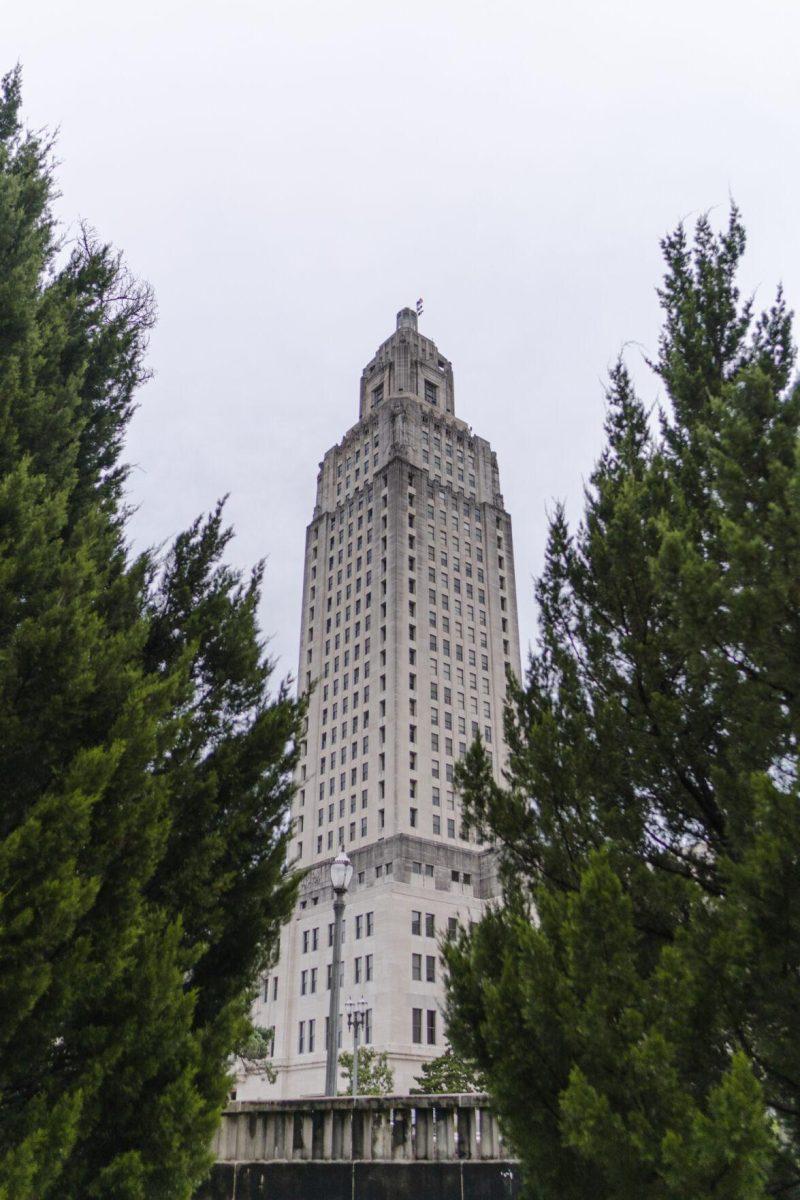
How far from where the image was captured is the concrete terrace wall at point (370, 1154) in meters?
8.99

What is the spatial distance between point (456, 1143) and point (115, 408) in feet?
33.8

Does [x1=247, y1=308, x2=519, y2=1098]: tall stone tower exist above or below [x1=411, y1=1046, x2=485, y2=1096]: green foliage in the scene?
above

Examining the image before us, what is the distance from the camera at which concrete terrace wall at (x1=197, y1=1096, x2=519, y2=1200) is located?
8992mm

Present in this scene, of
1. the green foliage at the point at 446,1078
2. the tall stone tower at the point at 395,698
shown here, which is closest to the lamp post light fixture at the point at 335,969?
the green foliage at the point at 446,1078

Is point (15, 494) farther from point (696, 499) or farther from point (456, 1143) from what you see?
point (456, 1143)

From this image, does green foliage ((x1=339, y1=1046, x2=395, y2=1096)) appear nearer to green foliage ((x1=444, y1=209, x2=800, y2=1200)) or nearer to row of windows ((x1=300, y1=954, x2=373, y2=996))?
row of windows ((x1=300, y1=954, x2=373, y2=996))

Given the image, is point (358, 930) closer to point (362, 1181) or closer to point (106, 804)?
point (362, 1181)

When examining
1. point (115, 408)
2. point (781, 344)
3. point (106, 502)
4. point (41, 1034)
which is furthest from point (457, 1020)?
point (115, 408)

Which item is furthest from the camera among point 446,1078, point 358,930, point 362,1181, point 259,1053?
point 358,930

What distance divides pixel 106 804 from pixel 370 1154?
5.26 metres

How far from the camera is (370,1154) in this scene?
9297 mm

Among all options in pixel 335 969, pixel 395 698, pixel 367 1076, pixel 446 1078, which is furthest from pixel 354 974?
pixel 335 969

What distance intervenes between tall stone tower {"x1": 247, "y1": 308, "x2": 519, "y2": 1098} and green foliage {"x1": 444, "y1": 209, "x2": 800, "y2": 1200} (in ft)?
175

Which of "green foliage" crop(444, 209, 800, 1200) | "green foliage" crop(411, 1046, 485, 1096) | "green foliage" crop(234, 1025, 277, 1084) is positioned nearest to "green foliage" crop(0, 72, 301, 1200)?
"green foliage" crop(444, 209, 800, 1200)
